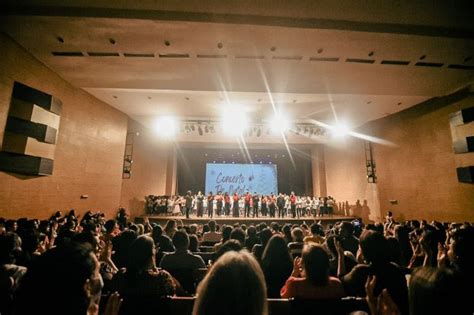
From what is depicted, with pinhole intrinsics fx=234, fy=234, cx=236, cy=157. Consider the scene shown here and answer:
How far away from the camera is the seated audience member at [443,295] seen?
840 mm

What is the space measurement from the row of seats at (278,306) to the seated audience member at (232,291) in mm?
966

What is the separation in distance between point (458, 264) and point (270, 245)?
154 cm

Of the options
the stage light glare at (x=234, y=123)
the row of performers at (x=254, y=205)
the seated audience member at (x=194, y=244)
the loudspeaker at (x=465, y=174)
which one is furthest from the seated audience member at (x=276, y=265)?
the row of performers at (x=254, y=205)

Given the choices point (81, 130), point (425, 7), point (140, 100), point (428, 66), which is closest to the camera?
point (425, 7)

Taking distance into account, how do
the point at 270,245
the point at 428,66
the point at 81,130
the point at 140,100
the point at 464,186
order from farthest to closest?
the point at 140,100
the point at 81,130
the point at 464,186
the point at 428,66
the point at 270,245

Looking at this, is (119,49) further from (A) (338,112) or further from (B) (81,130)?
(A) (338,112)

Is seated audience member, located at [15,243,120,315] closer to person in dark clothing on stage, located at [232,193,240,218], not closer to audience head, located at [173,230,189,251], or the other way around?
audience head, located at [173,230,189,251]

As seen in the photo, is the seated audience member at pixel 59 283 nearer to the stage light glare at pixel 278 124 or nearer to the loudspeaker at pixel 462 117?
the loudspeaker at pixel 462 117

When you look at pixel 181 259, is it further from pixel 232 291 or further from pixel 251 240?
pixel 232 291

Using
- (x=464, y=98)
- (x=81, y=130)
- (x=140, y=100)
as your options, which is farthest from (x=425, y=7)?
(x=81, y=130)

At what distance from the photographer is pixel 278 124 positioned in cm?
1089

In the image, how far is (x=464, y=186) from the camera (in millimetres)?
6711

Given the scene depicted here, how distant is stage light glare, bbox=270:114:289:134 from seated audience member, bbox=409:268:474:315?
9259mm

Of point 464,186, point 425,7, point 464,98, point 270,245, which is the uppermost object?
point 425,7
